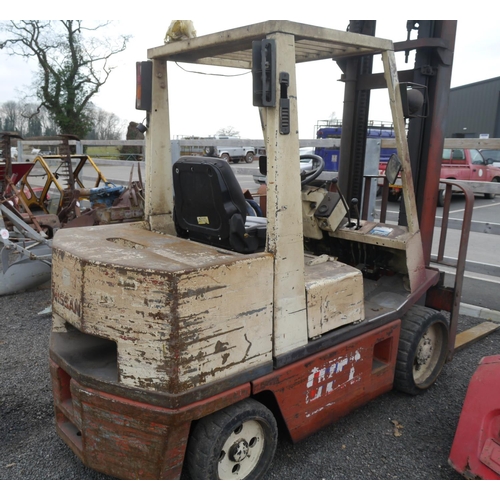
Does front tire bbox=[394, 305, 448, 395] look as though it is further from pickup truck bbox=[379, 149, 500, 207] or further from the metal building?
the metal building

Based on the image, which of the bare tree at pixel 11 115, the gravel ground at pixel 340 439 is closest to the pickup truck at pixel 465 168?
the gravel ground at pixel 340 439

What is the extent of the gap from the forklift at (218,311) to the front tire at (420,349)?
23 centimetres

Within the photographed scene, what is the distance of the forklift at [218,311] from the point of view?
239 centimetres

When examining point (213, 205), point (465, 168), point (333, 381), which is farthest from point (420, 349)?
point (465, 168)

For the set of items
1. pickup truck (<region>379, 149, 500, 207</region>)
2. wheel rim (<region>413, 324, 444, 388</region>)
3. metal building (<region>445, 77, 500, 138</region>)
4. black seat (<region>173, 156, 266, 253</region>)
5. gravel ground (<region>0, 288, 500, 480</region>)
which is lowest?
gravel ground (<region>0, 288, 500, 480</region>)

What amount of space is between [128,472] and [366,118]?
11.5ft

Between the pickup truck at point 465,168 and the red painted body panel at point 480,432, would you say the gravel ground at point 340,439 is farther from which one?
the pickup truck at point 465,168

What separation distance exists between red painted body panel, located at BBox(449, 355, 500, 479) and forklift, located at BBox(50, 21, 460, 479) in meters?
0.63

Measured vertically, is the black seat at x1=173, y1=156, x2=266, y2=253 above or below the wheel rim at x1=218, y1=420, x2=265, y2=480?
above

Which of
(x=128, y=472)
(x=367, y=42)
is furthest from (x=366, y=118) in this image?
(x=128, y=472)

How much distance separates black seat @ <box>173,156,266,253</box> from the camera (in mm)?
2855

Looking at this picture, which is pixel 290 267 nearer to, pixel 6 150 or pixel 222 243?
pixel 222 243

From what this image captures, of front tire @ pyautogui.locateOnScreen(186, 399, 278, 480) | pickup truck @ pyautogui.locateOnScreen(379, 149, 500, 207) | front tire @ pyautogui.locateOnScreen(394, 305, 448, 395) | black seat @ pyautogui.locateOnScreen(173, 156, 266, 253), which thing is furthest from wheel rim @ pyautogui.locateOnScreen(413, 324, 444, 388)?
pickup truck @ pyautogui.locateOnScreen(379, 149, 500, 207)

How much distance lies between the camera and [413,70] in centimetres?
404
